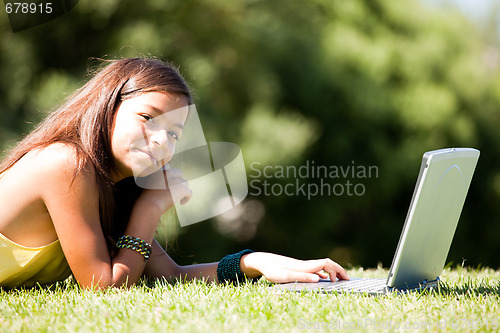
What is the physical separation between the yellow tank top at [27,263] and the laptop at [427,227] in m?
0.88

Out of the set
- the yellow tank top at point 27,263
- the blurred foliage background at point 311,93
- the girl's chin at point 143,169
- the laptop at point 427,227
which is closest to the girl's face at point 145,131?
the girl's chin at point 143,169

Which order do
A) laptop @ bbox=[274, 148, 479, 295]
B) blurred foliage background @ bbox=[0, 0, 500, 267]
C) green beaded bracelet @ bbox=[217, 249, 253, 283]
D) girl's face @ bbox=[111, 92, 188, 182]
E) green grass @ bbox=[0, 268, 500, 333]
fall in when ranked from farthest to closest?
blurred foliage background @ bbox=[0, 0, 500, 267] < green beaded bracelet @ bbox=[217, 249, 253, 283] < girl's face @ bbox=[111, 92, 188, 182] < laptop @ bbox=[274, 148, 479, 295] < green grass @ bbox=[0, 268, 500, 333]

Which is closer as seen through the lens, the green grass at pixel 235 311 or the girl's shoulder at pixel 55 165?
the green grass at pixel 235 311

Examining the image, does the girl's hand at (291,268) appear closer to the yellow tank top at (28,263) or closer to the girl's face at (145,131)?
the girl's face at (145,131)

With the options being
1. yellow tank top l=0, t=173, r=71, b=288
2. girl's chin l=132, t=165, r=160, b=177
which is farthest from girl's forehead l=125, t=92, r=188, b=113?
yellow tank top l=0, t=173, r=71, b=288

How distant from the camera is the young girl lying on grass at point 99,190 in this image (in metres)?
1.91

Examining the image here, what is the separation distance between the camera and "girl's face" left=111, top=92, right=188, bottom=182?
6.64 ft

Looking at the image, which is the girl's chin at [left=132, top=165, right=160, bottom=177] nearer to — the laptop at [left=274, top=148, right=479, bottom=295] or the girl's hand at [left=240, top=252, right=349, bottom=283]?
the girl's hand at [left=240, top=252, right=349, bottom=283]

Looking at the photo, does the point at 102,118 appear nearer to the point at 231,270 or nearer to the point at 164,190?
the point at 164,190

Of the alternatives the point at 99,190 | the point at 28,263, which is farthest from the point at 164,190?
the point at 28,263

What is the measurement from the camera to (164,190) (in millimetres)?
2234

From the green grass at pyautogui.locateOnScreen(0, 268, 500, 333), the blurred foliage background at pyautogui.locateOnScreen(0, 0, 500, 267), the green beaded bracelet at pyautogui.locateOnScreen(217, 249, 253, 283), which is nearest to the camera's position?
the green grass at pyautogui.locateOnScreen(0, 268, 500, 333)

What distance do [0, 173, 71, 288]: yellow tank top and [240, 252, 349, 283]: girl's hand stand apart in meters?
0.77

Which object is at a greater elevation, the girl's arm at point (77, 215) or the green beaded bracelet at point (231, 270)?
the girl's arm at point (77, 215)
